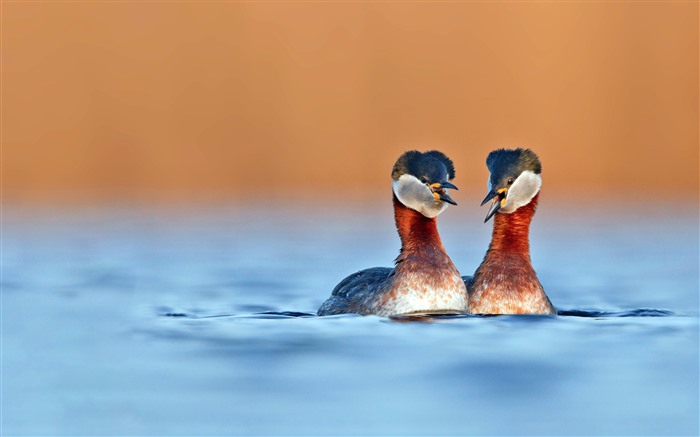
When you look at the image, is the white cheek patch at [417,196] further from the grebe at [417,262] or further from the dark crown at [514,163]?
the dark crown at [514,163]

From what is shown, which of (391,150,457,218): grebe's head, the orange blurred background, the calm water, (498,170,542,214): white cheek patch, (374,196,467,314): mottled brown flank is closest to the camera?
the calm water

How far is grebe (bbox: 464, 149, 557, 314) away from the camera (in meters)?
9.89

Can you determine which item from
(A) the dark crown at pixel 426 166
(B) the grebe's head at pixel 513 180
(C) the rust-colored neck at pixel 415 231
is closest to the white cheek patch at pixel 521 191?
(B) the grebe's head at pixel 513 180

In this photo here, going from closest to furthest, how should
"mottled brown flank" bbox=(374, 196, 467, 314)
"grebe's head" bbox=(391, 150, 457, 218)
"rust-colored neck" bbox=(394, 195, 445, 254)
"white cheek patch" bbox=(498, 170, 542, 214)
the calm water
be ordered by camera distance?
1. the calm water
2. "mottled brown flank" bbox=(374, 196, 467, 314)
3. "grebe's head" bbox=(391, 150, 457, 218)
4. "rust-colored neck" bbox=(394, 195, 445, 254)
5. "white cheek patch" bbox=(498, 170, 542, 214)

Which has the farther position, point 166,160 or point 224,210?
point 166,160

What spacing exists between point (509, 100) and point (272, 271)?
40.3 ft

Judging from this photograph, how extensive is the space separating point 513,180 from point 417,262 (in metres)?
1.10

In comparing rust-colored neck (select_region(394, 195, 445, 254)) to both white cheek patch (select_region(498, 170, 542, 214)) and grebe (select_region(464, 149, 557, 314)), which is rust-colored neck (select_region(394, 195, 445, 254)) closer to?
grebe (select_region(464, 149, 557, 314))

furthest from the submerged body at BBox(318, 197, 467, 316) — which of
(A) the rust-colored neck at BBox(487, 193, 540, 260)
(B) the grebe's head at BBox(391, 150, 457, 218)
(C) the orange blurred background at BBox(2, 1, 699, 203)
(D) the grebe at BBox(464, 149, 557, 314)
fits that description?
(C) the orange blurred background at BBox(2, 1, 699, 203)

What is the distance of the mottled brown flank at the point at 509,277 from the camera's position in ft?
32.4

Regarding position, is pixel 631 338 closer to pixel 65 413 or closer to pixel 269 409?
pixel 269 409

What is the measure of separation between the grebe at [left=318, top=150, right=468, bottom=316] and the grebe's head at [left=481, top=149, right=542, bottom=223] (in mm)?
388

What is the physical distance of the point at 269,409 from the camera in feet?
23.3

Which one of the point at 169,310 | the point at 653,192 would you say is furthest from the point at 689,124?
the point at 169,310
